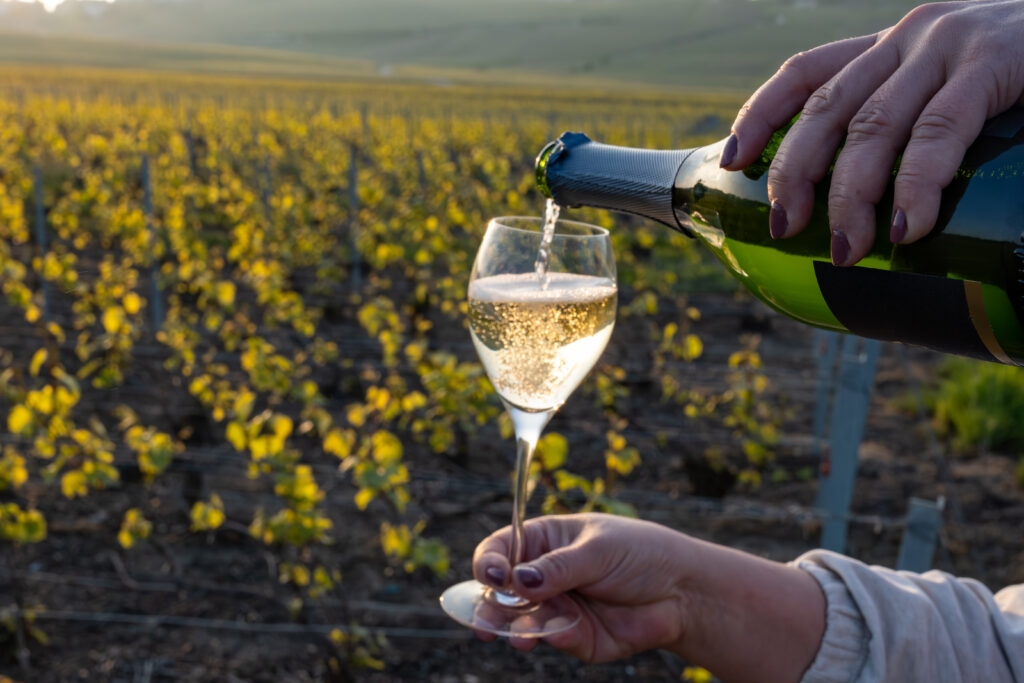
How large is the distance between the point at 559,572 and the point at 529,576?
5 cm

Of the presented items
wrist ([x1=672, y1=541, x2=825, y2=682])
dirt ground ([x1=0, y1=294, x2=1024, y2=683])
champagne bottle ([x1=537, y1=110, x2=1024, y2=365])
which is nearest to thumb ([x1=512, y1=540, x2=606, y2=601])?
wrist ([x1=672, y1=541, x2=825, y2=682])

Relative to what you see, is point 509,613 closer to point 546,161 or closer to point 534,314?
point 534,314

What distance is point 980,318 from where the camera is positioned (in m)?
0.95

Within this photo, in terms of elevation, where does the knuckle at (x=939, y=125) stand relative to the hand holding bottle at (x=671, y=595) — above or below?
above

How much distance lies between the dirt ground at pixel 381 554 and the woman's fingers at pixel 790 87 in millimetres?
1775

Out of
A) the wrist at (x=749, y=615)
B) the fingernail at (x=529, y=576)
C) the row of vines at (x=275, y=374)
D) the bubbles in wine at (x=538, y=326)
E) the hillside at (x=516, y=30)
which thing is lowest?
the row of vines at (x=275, y=374)

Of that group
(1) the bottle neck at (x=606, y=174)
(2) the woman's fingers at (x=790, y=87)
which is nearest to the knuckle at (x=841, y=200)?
(2) the woman's fingers at (x=790, y=87)

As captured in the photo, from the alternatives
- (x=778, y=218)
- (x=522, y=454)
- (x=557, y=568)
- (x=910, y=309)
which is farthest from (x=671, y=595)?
(x=778, y=218)

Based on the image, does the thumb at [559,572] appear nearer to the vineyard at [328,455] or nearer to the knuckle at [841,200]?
the knuckle at [841,200]

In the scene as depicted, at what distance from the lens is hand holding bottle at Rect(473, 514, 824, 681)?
132 cm

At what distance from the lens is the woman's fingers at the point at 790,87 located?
0.86 m

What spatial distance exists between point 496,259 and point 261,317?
6299 mm

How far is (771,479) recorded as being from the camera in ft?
15.3

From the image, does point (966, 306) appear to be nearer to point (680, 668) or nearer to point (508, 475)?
point (680, 668)
